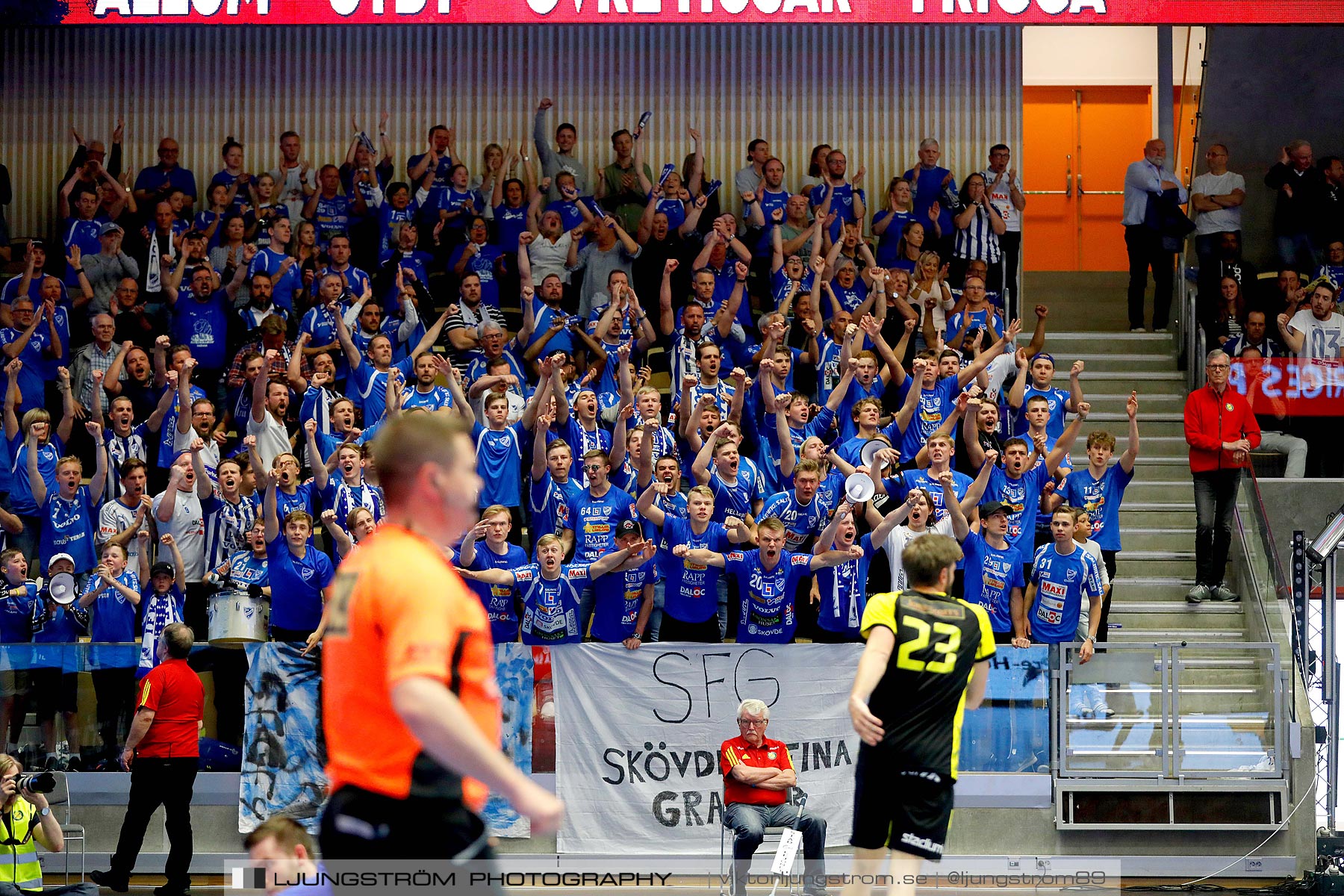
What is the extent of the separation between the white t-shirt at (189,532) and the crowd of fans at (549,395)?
0.03 meters

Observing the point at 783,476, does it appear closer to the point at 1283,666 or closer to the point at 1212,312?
the point at 1283,666

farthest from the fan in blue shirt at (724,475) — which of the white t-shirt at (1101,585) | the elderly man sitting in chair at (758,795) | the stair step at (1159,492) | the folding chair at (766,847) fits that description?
the stair step at (1159,492)

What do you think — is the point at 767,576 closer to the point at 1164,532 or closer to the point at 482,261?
the point at 1164,532

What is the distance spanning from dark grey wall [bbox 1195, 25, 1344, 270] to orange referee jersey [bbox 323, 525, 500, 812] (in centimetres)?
1600

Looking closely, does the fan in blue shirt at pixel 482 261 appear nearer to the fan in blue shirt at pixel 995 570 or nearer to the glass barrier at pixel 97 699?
the glass barrier at pixel 97 699

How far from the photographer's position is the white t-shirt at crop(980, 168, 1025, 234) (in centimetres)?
1698

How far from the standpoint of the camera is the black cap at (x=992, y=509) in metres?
12.2

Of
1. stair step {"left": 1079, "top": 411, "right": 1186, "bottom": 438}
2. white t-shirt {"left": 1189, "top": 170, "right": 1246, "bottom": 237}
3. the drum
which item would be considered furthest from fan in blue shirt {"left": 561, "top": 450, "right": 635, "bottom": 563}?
white t-shirt {"left": 1189, "top": 170, "right": 1246, "bottom": 237}

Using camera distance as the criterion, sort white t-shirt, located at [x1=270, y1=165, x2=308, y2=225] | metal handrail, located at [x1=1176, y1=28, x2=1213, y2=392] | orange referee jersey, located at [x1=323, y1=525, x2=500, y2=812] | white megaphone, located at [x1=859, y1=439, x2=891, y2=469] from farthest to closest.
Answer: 1. white t-shirt, located at [x1=270, y1=165, x2=308, y2=225]
2. metal handrail, located at [x1=1176, y1=28, x2=1213, y2=392]
3. white megaphone, located at [x1=859, y1=439, x2=891, y2=469]
4. orange referee jersey, located at [x1=323, y1=525, x2=500, y2=812]

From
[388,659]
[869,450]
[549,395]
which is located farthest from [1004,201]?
[388,659]

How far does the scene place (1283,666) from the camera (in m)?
11.7

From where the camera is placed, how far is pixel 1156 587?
14297 mm

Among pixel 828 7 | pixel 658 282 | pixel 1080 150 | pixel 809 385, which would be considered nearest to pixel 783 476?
pixel 809 385

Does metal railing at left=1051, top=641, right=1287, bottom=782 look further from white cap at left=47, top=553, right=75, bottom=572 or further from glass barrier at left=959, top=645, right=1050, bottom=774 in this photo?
white cap at left=47, top=553, right=75, bottom=572
